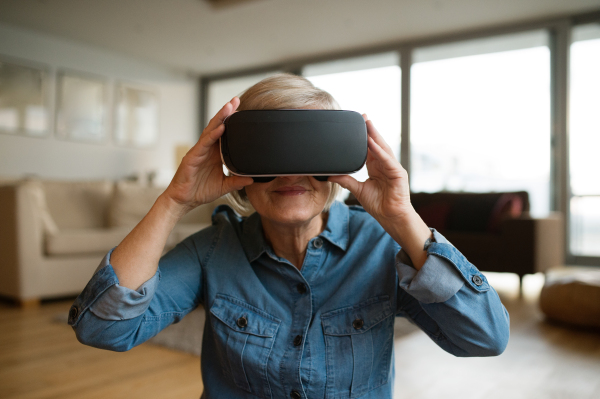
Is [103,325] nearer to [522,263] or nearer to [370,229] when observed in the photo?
[370,229]

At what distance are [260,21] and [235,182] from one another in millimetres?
5091

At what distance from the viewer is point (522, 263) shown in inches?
127

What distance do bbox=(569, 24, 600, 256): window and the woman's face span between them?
4.97 m

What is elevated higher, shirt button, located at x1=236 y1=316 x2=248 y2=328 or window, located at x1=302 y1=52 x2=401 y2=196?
window, located at x1=302 y1=52 x2=401 y2=196

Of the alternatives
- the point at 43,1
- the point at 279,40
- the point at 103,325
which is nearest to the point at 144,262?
the point at 103,325

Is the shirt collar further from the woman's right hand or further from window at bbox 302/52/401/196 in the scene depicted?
window at bbox 302/52/401/196

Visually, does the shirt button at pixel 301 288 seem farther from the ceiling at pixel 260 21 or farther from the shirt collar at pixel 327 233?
the ceiling at pixel 260 21

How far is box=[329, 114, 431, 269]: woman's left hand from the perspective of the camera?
705mm

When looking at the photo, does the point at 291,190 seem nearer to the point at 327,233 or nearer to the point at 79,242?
the point at 327,233

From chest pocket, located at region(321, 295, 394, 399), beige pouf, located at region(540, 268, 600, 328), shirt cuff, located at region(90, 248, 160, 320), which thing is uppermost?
shirt cuff, located at region(90, 248, 160, 320)

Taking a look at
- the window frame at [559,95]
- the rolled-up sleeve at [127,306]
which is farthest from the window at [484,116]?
the rolled-up sleeve at [127,306]

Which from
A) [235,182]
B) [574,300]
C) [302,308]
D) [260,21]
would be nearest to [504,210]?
[574,300]

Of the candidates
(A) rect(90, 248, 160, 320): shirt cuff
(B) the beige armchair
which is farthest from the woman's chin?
(B) the beige armchair

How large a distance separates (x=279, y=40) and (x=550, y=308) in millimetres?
Result: 4676
